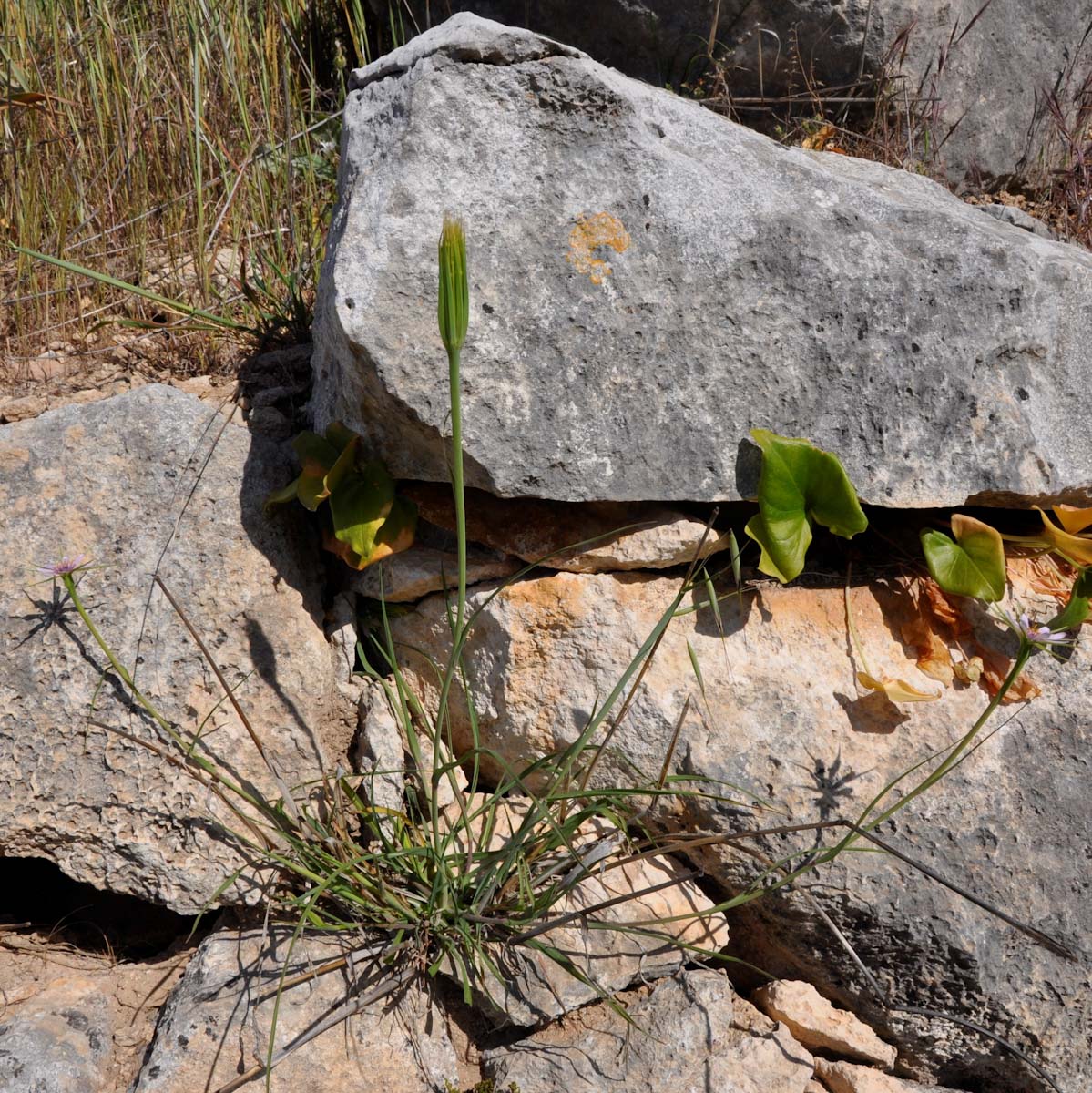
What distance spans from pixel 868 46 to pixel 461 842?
2.40m

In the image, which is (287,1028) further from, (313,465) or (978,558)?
(978,558)

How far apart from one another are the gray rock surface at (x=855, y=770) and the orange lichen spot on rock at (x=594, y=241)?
56cm

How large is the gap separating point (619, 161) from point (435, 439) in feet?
2.01

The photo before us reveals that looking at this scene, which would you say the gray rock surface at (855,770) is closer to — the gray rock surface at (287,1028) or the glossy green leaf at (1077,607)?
the glossy green leaf at (1077,607)

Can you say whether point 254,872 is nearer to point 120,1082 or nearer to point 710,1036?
point 120,1082

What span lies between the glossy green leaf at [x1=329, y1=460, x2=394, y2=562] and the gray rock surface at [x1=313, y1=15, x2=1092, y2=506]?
5cm

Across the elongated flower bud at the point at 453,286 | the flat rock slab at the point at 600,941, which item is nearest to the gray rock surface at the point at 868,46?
the elongated flower bud at the point at 453,286

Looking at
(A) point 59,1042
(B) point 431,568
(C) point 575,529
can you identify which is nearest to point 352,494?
(B) point 431,568

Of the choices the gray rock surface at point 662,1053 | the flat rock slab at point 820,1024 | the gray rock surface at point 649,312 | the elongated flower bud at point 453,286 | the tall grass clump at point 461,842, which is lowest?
the flat rock slab at point 820,1024

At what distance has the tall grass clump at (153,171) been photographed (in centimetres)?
238

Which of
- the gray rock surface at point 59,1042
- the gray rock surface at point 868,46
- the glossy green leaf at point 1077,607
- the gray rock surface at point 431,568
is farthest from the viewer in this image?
the gray rock surface at point 868,46

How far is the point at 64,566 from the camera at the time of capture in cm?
164

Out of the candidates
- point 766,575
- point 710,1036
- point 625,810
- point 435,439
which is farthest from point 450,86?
point 710,1036

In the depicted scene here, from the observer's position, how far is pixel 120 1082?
162 centimetres
